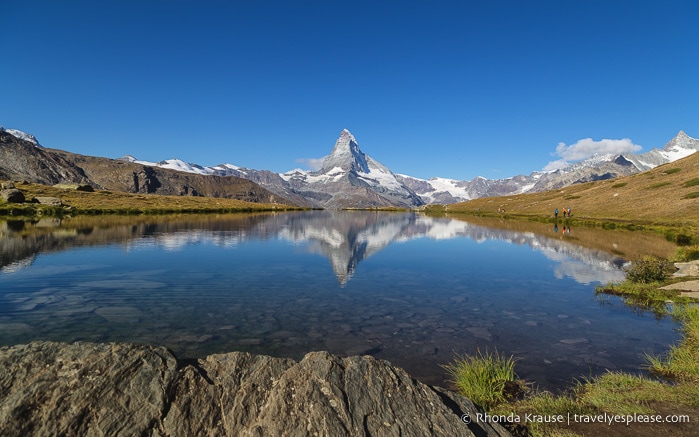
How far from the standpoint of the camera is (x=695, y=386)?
11.7m

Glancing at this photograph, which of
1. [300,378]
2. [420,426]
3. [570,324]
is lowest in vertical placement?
[570,324]

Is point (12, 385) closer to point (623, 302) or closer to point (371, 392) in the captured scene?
point (371, 392)

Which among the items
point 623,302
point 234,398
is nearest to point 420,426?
point 234,398

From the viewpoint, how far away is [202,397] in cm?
771

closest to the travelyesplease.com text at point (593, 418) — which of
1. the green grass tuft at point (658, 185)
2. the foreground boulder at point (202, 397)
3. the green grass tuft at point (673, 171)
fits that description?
the foreground boulder at point (202, 397)

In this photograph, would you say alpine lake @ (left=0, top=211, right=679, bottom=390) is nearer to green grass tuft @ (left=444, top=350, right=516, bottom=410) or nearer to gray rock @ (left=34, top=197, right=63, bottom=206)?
green grass tuft @ (left=444, top=350, right=516, bottom=410)

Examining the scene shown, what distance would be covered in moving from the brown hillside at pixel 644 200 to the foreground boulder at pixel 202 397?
3959 inches

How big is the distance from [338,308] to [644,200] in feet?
439

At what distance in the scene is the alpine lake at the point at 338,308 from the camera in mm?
16172

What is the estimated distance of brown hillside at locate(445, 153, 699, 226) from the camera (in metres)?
93.1

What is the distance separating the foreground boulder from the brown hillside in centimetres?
10057

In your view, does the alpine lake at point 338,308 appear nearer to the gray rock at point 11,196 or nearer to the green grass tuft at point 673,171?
the gray rock at point 11,196

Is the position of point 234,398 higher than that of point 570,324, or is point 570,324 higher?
point 234,398

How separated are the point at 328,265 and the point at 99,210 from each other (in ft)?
379
